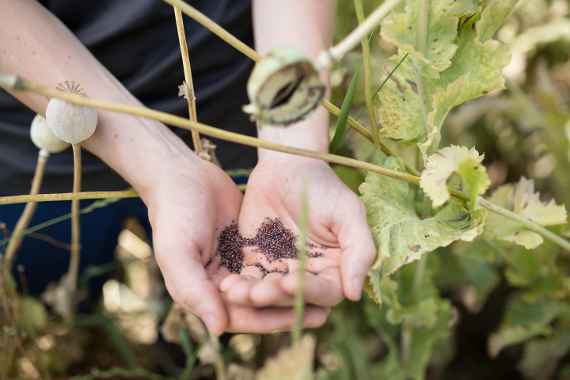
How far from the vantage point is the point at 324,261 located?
643 millimetres

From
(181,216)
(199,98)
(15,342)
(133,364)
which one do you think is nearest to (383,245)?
(181,216)

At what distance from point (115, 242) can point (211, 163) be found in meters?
0.53

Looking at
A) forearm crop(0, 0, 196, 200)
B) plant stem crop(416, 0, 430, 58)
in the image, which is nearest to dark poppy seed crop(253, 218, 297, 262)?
forearm crop(0, 0, 196, 200)

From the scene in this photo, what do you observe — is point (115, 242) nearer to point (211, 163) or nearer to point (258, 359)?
point (258, 359)

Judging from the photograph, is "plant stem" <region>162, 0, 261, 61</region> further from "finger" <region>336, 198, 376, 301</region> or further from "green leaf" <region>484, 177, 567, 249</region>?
"green leaf" <region>484, 177, 567, 249</region>

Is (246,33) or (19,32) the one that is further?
(246,33)

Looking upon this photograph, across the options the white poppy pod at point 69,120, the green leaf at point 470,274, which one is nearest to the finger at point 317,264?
the white poppy pod at point 69,120

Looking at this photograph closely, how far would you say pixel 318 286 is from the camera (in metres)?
0.58

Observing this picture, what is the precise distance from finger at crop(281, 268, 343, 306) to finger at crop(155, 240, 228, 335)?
6 cm

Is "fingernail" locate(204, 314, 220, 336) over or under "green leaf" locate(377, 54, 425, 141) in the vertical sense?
under

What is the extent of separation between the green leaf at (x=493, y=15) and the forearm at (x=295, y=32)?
7.5 inches

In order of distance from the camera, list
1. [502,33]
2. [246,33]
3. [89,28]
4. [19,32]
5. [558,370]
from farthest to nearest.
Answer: [502,33], [558,370], [246,33], [89,28], [19,32]

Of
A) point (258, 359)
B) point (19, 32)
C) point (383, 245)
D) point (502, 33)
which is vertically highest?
point (502, 33)

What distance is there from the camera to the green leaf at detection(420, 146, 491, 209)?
0.56 m
